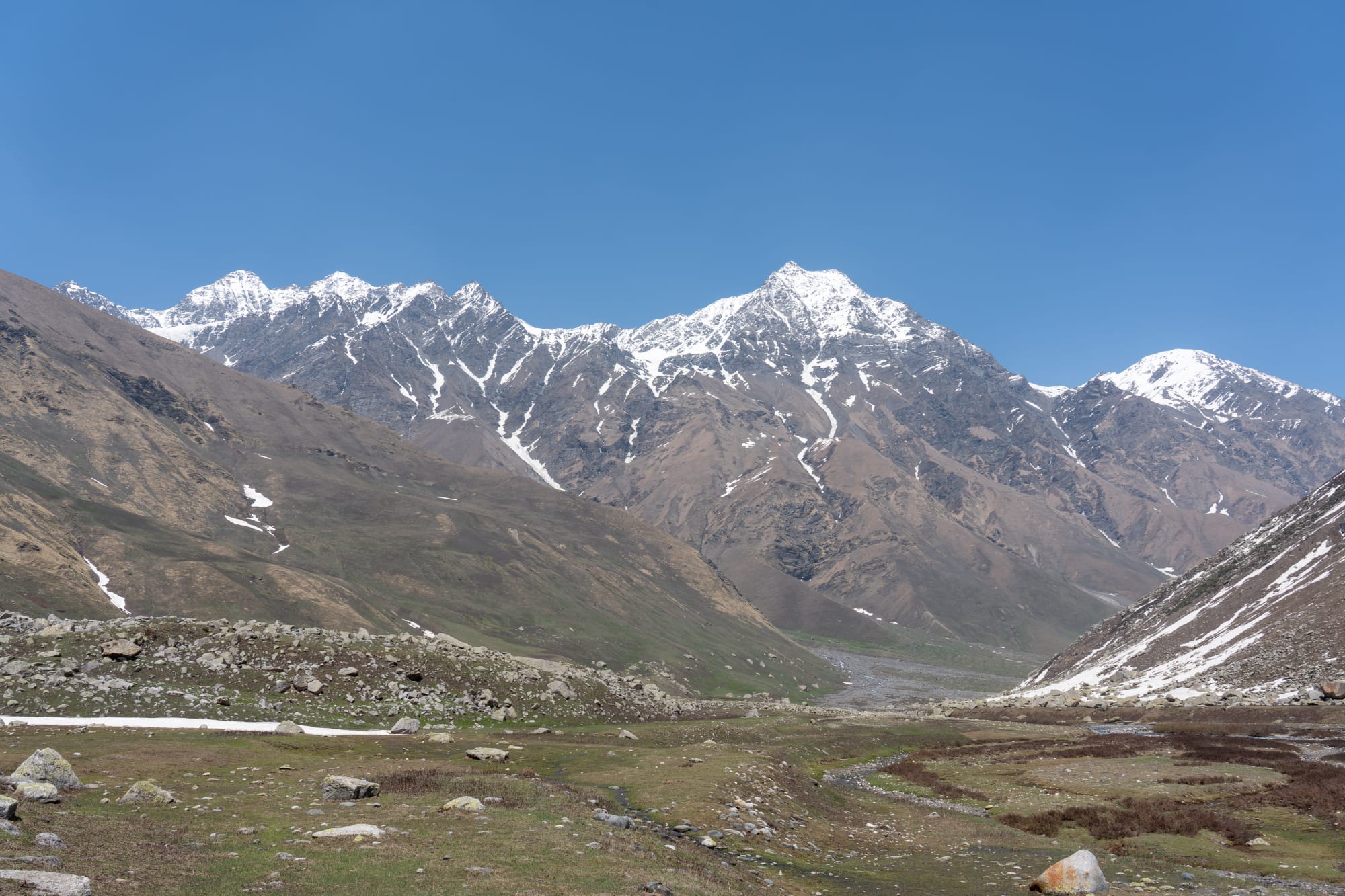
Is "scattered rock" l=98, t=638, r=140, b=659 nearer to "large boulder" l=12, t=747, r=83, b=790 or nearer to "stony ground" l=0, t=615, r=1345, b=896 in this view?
"stony ground" l=0, t=615, r=1345, b=896

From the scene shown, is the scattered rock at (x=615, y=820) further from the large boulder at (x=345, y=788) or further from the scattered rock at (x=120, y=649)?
the scattered rock at (x=120, y=649)

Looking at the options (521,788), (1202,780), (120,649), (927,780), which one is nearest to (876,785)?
(927,780)

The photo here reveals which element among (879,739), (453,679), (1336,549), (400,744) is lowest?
(879,739)

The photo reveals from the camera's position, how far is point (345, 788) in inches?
1427

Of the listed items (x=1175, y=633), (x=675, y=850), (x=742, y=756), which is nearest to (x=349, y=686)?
(x=742, y=756)

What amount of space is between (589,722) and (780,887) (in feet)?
196

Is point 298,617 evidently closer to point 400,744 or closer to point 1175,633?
point 400,744

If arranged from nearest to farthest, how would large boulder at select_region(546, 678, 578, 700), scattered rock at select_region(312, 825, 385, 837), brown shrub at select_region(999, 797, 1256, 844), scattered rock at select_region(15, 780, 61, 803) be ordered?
1. scattered rock at select_region(312, 825, 385, 837)
2. scattered rock at select_region(15, 780, 61, 803)
3. brown shrub at select_region(999, 797, 1256, 844)
4. large boulder at select_region(546, 678, 578, 700)

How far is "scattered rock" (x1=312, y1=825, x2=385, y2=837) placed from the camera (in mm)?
27719

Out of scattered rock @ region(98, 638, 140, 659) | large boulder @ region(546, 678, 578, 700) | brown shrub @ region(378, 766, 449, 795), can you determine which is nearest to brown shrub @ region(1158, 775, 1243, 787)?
brown shrub @ region(378, 766, 449, 795)

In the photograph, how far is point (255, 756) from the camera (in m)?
49.0

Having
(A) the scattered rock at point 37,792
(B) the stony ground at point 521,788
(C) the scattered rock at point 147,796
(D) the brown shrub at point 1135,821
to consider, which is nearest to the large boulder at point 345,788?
(B) the stony ground at point 521,788

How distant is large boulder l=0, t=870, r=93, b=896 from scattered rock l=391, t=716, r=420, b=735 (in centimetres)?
5112

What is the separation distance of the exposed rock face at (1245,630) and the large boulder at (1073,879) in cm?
9671
